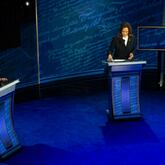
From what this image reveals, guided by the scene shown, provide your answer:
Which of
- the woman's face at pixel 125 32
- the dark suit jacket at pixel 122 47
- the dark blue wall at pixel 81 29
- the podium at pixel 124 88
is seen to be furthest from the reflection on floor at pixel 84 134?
the woman's face at pixel 125 32

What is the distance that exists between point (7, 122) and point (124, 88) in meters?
1.98

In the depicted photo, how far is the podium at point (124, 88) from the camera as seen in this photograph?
616 centimetres

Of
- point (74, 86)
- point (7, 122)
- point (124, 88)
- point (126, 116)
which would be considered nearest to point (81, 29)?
point (74, 86)

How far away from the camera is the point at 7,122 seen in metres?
5.23

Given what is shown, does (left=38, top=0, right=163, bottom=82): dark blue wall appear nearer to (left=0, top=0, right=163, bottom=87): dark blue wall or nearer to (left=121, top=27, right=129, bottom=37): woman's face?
(left=0, top=0, right=163, bottom=87): dark blue wall

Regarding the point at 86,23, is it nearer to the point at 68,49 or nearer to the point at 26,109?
the point at 68,49

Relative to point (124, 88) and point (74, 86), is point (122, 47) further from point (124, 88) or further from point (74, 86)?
point (74, 86)

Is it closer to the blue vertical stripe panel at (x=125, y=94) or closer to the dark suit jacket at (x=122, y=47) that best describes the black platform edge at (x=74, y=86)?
the dark suit jacket at (x=122, y=47)

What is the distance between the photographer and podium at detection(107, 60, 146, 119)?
6160 millimetres

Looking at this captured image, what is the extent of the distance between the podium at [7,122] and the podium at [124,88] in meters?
1.65

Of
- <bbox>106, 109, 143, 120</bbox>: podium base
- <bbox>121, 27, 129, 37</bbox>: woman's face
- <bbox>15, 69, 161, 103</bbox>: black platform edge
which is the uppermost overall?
<bbox>121, 27, 129, 37</bbox>: woman's face

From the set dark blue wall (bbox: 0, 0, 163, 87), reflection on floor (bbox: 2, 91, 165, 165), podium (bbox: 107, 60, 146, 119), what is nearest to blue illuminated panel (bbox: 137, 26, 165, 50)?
dark blue wall (bbox: 0, 0, 163, 87)

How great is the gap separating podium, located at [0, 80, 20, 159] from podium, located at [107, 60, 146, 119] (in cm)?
165

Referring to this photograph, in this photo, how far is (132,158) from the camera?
17.0 ft
